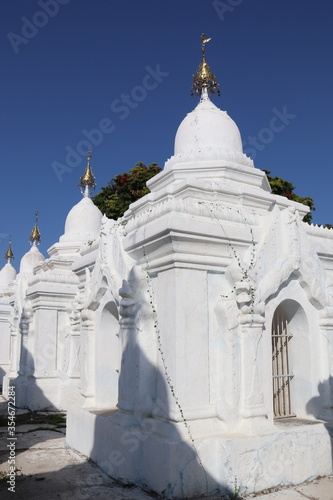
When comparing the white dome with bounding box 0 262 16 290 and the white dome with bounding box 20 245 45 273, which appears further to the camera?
the white dome with bounding box 0 262 16 290

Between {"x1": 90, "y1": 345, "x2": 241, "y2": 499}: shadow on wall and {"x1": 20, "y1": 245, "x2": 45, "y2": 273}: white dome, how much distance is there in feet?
53.8

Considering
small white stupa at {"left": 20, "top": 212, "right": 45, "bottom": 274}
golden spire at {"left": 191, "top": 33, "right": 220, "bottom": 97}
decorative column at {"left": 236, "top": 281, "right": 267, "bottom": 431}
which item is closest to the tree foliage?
small white stupa at {"left": 20, "top": 212, "right": 45, "bottom": 274}

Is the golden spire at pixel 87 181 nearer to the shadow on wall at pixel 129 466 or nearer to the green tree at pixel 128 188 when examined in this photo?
the green tree at pixel 128 188

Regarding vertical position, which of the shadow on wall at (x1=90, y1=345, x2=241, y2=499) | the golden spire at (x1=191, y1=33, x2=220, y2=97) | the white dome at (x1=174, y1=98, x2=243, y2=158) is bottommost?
the shadow on wall at (x1=90, y1=345, x2=241, y2=499)

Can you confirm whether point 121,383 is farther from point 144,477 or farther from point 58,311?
point 58,311

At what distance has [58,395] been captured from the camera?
47.1ft

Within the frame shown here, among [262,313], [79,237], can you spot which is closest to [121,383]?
[262,313]

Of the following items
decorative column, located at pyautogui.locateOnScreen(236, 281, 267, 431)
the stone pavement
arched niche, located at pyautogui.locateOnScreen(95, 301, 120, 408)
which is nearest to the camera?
the stone pavement

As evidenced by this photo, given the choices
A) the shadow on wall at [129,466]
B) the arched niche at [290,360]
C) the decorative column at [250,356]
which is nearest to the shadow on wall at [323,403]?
the arched niche at [290,360]

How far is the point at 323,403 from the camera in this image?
7.96 metres

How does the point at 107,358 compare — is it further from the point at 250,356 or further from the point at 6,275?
the point at 6,275

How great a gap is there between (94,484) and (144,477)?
0.92 m

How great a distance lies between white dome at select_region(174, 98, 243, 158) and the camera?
38.4 feet

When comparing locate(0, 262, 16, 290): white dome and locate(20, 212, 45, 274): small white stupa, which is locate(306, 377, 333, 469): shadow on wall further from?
locate(0, 262, 16, 290): white dome
